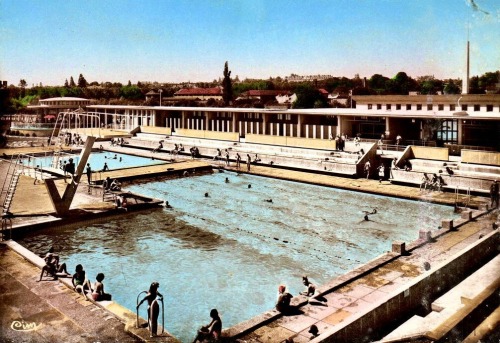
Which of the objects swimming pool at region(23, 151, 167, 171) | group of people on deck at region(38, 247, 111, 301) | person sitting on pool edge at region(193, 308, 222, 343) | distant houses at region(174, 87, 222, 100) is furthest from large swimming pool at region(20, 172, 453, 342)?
distant houses at region(174, 87, 222, 100)

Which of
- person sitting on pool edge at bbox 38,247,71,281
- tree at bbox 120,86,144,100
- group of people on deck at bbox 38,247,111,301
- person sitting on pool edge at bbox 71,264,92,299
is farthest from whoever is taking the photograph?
tree at bbox 120,86,144,100

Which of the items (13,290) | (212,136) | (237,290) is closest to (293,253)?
(237,290)

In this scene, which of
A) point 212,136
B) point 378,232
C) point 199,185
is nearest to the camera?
point 378,232

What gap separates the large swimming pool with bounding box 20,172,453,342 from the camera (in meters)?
13.5

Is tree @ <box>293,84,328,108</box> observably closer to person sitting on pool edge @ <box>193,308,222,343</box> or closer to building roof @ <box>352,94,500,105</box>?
building roof @ <box>352,94,500,105</box>

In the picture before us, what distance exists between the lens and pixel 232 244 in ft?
59.0

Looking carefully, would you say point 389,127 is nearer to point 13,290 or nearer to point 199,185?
point 199,185

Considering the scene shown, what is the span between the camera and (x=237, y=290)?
542 inches

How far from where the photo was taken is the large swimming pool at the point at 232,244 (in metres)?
13.5

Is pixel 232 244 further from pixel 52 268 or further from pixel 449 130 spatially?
pixel 449 130

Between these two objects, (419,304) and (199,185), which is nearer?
(419,304)

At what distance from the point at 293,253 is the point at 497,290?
7.24m

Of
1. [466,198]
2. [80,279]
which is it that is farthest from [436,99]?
[80,279]

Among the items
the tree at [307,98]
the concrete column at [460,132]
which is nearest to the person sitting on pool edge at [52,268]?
the concrete column at [460,132]
